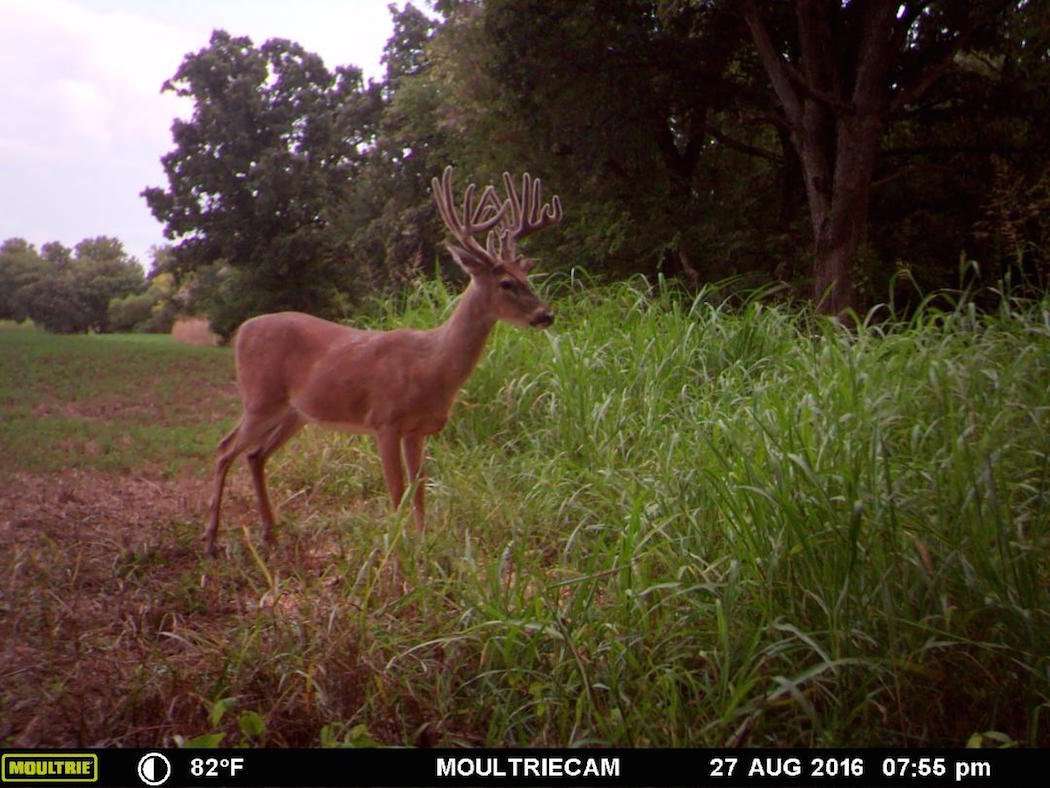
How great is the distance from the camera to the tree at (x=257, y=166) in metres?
3.92

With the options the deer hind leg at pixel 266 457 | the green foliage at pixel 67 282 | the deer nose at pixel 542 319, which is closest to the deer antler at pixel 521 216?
the deer nose at pixel 542 319

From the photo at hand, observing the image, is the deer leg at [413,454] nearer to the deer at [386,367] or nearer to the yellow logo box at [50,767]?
the deer at [386,367]

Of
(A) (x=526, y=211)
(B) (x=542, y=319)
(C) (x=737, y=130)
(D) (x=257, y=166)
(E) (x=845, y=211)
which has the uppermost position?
(C) (x=737, y=130)

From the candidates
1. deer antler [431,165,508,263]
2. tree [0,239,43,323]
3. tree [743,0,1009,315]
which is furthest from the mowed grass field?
tree [743,0,1009,315]

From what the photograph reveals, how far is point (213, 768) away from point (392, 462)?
6.16 feet

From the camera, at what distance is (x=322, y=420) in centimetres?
409

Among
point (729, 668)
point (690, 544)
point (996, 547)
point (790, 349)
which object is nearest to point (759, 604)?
point (729, 668)

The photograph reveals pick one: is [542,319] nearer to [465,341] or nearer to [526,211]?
[465,341]

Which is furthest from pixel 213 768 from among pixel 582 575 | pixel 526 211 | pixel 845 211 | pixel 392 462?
pixel 845 211

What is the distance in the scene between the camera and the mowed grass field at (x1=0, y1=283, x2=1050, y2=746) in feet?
8.21

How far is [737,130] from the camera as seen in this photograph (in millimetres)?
8375

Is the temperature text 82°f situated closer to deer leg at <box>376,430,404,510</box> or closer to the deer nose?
deer leg at <box>376,430,404,510</box>

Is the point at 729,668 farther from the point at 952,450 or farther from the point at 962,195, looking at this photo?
the point at 962,195
